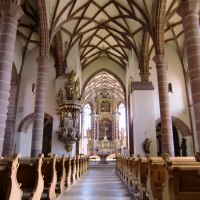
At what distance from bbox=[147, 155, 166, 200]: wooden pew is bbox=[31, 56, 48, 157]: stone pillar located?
8.10m

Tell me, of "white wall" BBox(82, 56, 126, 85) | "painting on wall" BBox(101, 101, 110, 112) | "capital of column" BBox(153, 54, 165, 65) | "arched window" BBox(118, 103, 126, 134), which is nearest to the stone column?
"capital of column" BBox(153, 54, 165, 65)

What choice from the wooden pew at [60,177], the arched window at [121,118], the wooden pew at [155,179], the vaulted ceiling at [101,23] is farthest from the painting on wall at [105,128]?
the wooden pew at [155,179]

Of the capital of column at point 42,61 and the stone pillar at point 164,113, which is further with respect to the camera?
the capital of column at point 42,61

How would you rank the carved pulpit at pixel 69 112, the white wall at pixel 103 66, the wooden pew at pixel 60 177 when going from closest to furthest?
the wooden pew at pixel 60 177 → the carved pulpit at pixel 69 112 → the white wall at pixel 103 66

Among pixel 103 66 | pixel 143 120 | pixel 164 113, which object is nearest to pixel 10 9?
pixel 164 113

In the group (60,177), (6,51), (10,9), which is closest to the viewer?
(60,177)

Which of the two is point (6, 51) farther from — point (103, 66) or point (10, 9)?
point (103, 66)

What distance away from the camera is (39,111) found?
11.5 m

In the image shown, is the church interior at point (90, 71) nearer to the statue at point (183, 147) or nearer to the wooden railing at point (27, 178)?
the statue at point (183, 147)

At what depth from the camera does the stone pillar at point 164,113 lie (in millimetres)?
10828

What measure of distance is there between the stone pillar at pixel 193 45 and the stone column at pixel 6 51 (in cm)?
578

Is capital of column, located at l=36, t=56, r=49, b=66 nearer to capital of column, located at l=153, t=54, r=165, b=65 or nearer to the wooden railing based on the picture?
capital of column, located at l=153, t=54, r=165, b=65

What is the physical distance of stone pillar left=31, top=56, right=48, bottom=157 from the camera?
1116 centimetres

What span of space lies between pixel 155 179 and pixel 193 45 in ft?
15.7
